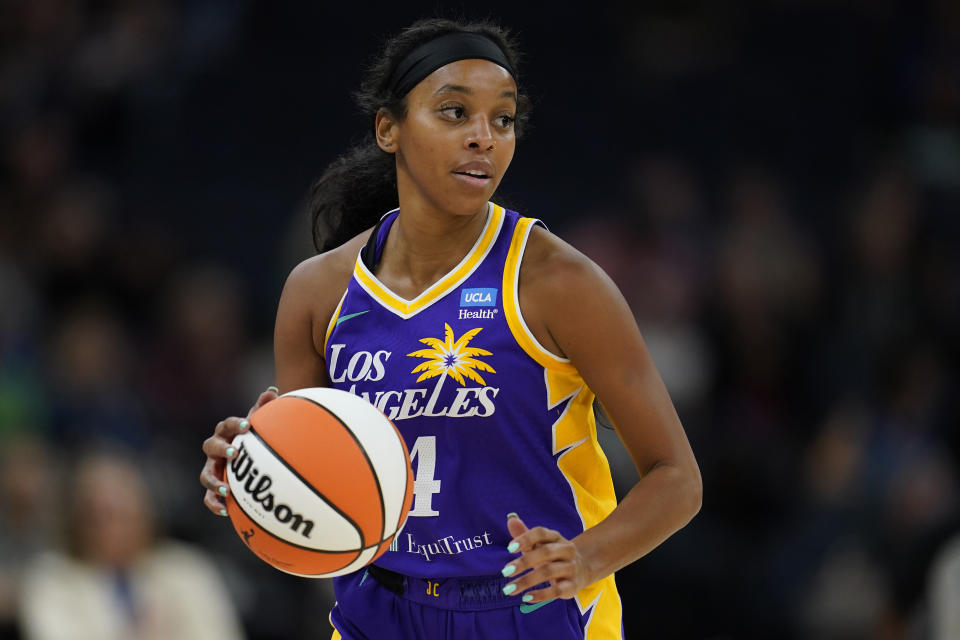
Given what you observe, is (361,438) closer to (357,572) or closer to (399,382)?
(399,382)

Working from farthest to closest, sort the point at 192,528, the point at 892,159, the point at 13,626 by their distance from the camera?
the point at 892,159 < the point at 192,528 < the point at 13,626

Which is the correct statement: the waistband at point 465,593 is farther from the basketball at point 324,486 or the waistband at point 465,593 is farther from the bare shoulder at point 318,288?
the bare shoulder at point 318,288

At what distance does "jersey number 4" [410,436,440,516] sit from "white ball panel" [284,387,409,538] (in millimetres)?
185

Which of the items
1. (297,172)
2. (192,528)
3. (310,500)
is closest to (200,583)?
(192,528)

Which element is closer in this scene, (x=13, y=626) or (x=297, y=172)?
(x=13, y=626)

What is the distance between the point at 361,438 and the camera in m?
3.62

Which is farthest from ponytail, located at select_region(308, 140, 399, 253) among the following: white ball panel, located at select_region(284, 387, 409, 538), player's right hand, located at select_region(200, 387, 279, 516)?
white ball panel, located at select_region(284, 387, 409, 538)

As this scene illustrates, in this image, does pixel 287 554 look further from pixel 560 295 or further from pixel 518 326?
pixel 560 295

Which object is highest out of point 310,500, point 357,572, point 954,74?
point 954,74

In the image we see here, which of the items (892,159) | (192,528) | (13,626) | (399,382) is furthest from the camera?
(892,159)

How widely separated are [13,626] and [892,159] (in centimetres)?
662

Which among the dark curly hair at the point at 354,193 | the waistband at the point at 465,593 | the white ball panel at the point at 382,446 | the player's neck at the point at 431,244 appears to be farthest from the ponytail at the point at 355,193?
the waistband at the point at 465,593

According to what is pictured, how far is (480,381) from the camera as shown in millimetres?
3738

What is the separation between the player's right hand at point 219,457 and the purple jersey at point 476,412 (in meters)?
0.35
